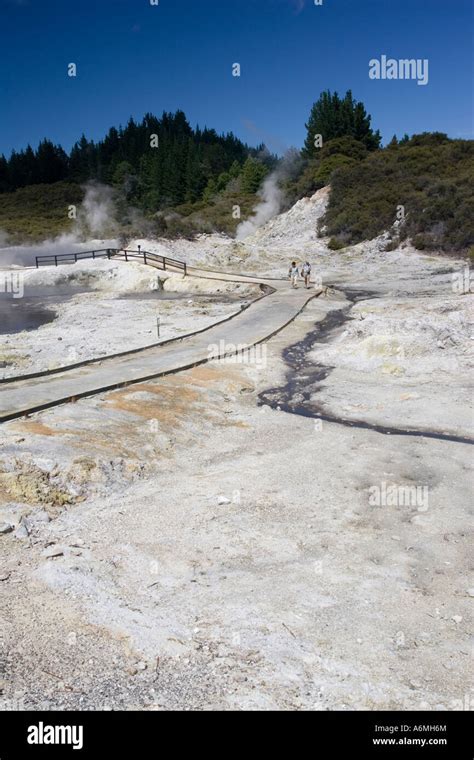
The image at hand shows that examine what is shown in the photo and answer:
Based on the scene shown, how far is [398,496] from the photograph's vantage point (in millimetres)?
9609

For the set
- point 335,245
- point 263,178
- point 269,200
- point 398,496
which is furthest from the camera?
point 263,178

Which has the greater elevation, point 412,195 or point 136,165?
point 136,165

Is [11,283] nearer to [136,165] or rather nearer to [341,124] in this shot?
[341,124]

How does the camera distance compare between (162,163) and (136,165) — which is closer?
(162,163)

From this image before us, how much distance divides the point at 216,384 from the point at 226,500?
259 inches

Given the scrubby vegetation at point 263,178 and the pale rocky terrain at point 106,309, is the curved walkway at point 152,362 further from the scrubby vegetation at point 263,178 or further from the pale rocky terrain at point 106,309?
the scrubby vegetation at point 263,178

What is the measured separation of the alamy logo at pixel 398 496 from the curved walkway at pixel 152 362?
7.07 meters

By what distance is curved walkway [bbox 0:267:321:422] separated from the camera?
1323cm

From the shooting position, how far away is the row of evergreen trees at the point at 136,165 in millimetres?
89062

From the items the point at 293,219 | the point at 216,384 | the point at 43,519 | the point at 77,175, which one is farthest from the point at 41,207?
the point at 43,519

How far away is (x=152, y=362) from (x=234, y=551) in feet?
33.4
